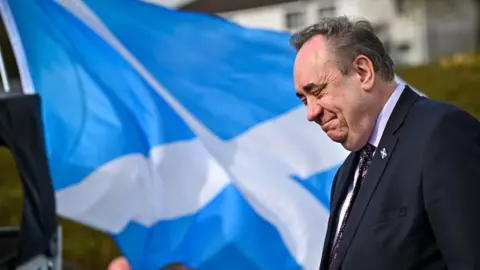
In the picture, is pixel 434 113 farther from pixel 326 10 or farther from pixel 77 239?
pixel 326 10

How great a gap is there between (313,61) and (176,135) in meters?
2.65

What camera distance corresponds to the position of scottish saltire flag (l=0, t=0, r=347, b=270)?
4.87 metres

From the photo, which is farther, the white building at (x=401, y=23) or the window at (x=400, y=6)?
the window at (x=400, y=6)

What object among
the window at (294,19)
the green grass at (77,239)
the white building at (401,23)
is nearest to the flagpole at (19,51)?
the green grass at (77,239)

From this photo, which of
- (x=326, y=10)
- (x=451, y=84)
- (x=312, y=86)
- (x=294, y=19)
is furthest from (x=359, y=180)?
(x=294, y=19)

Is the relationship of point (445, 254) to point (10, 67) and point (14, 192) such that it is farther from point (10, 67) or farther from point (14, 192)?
point (10, 67)

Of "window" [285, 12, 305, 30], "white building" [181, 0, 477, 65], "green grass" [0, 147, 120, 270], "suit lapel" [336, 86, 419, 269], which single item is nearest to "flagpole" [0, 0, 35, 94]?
"suit lapel" [336, 86, 419, 269]

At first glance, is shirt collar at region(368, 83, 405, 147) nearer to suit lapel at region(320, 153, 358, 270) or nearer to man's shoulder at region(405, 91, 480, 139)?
man's shoulder at region(405, 91, 480, 139)

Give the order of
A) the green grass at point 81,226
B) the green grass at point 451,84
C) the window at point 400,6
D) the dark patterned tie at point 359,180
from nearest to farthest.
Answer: the dark patterned tie at point 359,180, the green grass at point 81,226, the green grass at point 451,84, the window at point 400,6

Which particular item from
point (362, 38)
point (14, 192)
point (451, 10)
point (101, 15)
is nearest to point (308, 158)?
point (101, 15)

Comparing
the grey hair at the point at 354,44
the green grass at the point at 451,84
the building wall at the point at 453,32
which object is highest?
the grey hair at the point at 354,44

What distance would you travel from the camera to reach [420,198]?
7.94 ft

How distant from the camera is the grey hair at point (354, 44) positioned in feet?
8.46

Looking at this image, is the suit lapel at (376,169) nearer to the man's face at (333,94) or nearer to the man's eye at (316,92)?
the man's face at (333,94)
